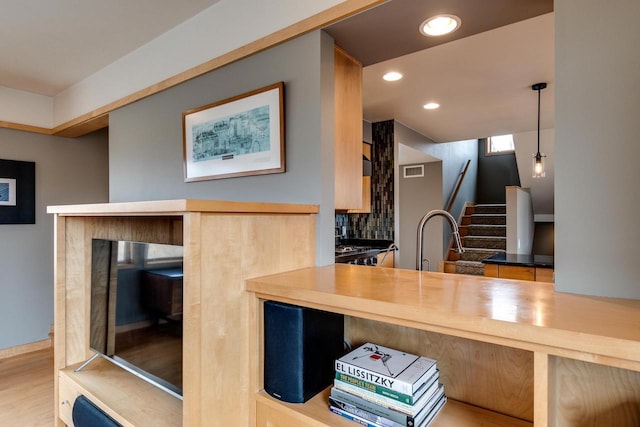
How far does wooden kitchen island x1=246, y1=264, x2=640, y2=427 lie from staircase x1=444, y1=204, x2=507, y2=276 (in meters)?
4.40

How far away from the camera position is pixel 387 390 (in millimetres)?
953

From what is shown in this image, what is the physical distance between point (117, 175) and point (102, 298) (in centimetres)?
121

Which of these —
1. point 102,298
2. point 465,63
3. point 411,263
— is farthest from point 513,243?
point 102,298

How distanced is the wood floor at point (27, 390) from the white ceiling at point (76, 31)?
2.43m

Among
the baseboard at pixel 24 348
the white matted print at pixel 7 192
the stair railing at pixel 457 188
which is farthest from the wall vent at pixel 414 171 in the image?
the baseboard at pixel 24 348

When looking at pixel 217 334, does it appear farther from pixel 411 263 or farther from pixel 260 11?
pixel 411 263

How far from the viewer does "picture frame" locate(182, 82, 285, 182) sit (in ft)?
5.33

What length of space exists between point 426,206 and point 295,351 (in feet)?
15.6

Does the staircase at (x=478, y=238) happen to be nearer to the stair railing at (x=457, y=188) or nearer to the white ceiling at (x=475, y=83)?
the stair railing at (x=457, y=188)

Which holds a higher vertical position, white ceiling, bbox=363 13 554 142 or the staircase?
white ceiling, bbox=363 13 554 142

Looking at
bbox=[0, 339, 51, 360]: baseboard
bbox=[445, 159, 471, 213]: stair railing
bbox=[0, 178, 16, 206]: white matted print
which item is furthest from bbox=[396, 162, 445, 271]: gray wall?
bbox=[0, 178, 16, 206]: white matted print

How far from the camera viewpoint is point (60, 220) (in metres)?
1.74

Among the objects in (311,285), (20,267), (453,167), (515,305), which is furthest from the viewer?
(453,167)

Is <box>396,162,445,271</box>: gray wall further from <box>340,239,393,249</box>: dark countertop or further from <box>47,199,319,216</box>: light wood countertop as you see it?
<box>47,199,319,216</box>: light wood countertop
